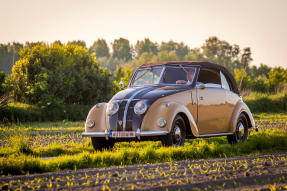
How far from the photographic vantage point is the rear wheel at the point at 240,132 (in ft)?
38.7

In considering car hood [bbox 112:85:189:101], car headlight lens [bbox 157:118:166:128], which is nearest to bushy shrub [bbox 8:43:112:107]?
car hood [bbox 112:85:189:101]

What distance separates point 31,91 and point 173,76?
66.0ft

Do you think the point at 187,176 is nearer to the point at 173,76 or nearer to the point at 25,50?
the point at 173,76

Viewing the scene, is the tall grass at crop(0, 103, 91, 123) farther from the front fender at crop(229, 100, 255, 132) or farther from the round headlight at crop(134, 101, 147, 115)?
the round headlight at crop(134, 101, 147, 115)

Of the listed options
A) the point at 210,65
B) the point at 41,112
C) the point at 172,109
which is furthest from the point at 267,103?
the point at 172,109

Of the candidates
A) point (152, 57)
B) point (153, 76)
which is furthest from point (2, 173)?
point (152, 57)

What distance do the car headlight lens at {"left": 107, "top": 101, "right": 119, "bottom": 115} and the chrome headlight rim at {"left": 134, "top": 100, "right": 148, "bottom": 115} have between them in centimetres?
50

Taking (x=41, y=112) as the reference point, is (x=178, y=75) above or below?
above

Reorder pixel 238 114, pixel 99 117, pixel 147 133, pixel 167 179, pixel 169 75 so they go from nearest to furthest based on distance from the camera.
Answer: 1. pixel 167 179
2. pixel 147 133
3. pixel 99 117
4. pixel 169 75
5. pixel 238 114

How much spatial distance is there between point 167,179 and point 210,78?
6149 mm

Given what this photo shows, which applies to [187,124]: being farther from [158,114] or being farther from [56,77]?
[56,77]

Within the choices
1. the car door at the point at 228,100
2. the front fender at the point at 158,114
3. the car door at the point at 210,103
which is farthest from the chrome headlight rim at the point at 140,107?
the car door at the point at 228,100

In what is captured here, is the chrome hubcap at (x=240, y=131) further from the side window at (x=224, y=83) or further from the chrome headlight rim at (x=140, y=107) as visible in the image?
the chrome headlight rim at (x=140, y=107)

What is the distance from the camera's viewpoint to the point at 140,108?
355 inches
